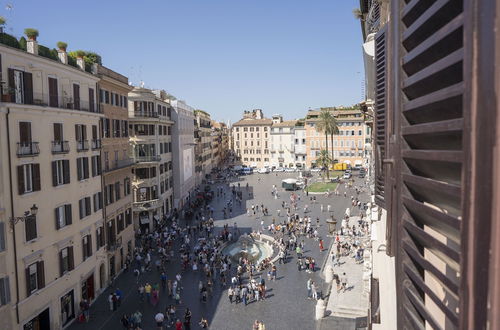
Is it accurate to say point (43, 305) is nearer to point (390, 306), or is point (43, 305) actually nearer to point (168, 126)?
point (390, 306)

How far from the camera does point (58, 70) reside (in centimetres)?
2225

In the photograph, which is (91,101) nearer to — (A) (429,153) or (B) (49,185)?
(B) (49,185)

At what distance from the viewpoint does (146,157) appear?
137 feet

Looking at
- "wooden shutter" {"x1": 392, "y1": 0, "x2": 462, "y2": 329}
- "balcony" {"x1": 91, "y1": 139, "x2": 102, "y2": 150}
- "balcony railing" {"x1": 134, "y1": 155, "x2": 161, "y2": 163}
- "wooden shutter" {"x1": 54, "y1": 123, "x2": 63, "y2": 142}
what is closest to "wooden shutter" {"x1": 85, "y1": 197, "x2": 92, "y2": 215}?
"balcony" {"x1": 91, "y1": 139, "x2": 102, "y2": 150}

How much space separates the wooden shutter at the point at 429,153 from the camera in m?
1.91

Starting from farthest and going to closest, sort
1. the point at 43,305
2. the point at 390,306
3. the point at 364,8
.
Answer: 1. the point at 43,305
2. the point at 364,8
3. the point at 390,306

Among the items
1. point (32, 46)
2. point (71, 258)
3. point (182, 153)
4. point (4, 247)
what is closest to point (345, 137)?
point (182, 153)

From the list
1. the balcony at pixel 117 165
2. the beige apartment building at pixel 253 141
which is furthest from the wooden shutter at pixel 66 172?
the beige apartment building at pixel 253 141

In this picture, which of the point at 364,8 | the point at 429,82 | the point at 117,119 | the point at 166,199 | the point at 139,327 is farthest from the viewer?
the point at 166,199

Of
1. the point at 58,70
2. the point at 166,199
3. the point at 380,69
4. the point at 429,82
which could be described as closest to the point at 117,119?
the point at 58,70

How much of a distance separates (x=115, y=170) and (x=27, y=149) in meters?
10.8

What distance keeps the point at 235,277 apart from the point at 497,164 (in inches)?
1084

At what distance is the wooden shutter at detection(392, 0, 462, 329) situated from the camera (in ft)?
6.26

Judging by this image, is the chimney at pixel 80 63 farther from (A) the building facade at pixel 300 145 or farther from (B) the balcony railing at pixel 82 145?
(A) the building facade at pixel 300 145
